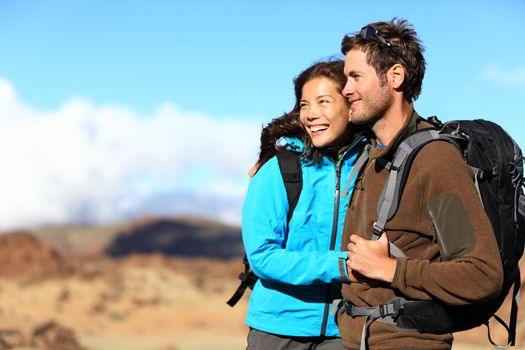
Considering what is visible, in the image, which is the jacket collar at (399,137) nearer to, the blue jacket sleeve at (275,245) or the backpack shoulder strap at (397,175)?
the backpack shoulder strap at (397,175)

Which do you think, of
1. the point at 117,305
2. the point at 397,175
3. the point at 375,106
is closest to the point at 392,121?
the point at 375,106

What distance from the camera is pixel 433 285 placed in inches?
103

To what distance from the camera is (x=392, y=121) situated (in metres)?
2.97

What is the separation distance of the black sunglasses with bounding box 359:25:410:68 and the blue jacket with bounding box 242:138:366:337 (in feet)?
1.74

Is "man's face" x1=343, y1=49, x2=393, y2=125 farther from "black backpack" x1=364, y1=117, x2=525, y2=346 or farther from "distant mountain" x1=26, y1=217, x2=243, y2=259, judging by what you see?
"distant mountain" x1=26, y1=217, x2=243, y2=259

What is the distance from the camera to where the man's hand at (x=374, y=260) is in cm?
271

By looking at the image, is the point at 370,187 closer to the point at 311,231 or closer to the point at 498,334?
the point at 311,231

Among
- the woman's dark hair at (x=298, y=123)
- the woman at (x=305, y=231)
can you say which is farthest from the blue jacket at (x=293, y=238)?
the woman's dark hair at (x=298, y=123)

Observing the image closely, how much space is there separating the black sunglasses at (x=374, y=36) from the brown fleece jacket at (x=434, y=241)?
0.30 metres

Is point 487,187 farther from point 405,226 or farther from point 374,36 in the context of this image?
point 374,36

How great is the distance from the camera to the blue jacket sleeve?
3043mm

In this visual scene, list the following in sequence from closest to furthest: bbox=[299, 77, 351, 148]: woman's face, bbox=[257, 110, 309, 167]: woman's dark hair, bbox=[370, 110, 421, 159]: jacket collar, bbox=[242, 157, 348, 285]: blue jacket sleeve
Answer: bbox=[370, 110, 421, 159]: jacket collar
bbox=[242, 157, 348, 285]: blue jacket sleeve
bbox=[299, 77, 351, 148]: woman's face
bbox=[257, 110, 309, 167]: woman's dark hair

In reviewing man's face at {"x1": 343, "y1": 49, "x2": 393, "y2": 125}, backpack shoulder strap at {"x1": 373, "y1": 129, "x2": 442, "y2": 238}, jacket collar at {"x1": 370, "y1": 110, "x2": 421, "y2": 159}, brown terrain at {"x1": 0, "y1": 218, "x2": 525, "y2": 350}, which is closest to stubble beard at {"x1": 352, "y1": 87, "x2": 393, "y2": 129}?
man's face at {"x1": 343, "y1": 49, "x2": 393, "y2": 125}

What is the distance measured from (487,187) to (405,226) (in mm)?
312
